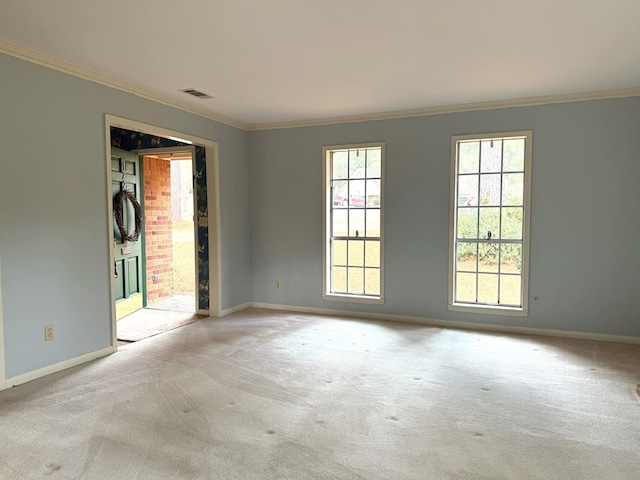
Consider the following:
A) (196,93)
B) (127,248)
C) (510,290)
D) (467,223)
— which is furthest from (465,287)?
(127,248)

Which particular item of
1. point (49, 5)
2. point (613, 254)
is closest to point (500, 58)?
point (613, 254)

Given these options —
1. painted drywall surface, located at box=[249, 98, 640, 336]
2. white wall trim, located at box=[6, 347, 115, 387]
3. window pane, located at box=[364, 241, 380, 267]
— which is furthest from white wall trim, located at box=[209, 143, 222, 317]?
window pane, located at box=[364, 241, 380, 267]

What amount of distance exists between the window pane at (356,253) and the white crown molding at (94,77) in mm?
2309

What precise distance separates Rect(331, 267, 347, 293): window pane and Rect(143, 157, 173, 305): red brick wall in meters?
2.82

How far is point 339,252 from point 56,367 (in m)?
3.29

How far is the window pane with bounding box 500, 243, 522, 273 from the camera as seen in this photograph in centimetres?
473

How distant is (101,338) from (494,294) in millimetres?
4071

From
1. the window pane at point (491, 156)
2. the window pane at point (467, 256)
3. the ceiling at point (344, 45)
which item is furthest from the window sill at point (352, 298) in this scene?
the ceiling at point (344, 45)

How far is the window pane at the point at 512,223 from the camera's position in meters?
4.72

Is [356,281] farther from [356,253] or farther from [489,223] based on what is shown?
[489,223]

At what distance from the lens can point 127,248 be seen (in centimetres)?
560

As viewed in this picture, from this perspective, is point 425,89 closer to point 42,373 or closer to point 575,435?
point 575,435

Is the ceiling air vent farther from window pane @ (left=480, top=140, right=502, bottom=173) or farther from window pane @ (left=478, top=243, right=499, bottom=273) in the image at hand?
window pane @ (left=478, top=243, right=499, bottom=273)

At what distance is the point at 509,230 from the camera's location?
4.77m
